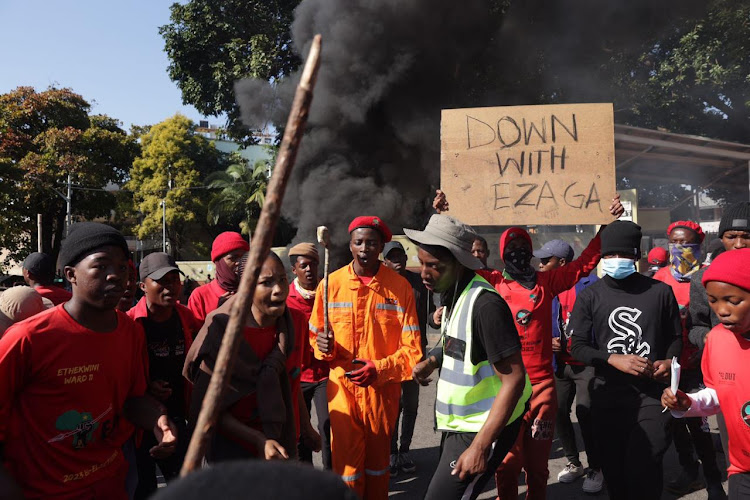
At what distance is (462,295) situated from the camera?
2.94 metres

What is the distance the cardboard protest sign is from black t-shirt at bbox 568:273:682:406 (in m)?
1.63

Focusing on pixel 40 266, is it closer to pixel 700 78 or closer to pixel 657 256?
pixel 657 256

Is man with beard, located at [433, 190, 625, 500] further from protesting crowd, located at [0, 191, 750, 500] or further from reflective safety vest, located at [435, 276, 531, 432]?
reflective safety vest, located at [435, 276, 531, 432]

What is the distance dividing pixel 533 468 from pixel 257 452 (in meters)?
2.19

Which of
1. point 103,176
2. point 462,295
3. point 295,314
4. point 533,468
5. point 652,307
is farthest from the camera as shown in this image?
point 103,176

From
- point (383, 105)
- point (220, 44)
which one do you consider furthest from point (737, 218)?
point (220, 44)

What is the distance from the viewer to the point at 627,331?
3.68 m

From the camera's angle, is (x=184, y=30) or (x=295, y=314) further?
(x=184, y=30)

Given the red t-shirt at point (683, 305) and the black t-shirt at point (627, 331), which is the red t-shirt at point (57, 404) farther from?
the red t-shirt at point (683, 305)

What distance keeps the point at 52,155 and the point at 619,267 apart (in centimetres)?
3223

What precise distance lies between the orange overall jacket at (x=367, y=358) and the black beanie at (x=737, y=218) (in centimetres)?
211

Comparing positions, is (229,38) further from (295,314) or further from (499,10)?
(295,314)

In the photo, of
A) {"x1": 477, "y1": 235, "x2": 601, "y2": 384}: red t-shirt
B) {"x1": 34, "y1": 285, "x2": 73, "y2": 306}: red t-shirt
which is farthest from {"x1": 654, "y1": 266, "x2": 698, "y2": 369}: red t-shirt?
{"x1": 34, "y1": 285, "x2": 73, "y2": 306}: red t-shirt

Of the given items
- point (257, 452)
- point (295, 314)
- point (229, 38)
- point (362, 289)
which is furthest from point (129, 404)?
point (229, 38)
